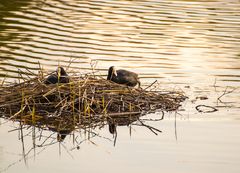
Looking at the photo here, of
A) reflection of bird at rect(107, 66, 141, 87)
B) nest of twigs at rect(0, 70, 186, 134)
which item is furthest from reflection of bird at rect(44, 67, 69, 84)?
reflection of bird at rect(107, 66, 141, 87)

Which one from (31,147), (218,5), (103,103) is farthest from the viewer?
(218,5)

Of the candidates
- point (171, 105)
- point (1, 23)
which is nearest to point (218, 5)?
point (1, 23)

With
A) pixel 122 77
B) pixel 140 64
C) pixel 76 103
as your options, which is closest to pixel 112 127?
pixel 76 103

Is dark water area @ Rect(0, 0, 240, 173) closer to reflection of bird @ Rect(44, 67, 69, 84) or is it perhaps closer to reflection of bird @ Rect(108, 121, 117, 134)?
reflection of bird @ Rect(108, 121, 117, 134)

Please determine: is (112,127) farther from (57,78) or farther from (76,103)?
(57,78)

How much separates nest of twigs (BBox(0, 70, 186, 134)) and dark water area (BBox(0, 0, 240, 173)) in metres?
0.28

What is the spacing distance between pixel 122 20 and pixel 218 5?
384 centimetres

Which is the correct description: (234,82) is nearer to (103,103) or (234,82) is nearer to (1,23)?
(103,103)

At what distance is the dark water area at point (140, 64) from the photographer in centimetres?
964

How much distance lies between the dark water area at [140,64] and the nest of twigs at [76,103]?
0.28 metres

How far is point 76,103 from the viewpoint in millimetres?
11562

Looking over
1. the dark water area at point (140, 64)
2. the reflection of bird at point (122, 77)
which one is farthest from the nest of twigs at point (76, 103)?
the reflection of bird at point (122, 77)

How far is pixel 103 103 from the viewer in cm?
1148

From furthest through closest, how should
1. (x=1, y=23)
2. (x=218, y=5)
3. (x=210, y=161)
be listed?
(x=218, y=5) → (x=1, y=23) → (x=210, y=161)
